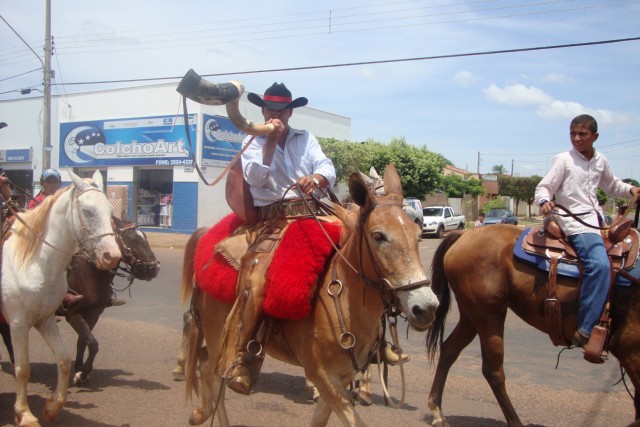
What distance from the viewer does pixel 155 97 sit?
26.4m

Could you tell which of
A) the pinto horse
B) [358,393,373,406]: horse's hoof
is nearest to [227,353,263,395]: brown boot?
[358,393,373,406]: horse's hoof

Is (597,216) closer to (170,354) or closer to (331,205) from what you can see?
(331,205)

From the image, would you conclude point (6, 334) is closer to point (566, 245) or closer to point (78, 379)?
point (78, 379)

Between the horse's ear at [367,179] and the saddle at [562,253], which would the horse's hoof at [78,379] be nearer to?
the horse's ear at [367,179]

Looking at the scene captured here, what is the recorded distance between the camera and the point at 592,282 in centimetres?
445

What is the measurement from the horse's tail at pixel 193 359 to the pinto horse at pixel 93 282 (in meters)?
1.76

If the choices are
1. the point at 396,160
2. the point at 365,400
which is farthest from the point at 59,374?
the point at 396,160

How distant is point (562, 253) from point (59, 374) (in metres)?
4.48

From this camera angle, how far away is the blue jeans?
4.41 meters

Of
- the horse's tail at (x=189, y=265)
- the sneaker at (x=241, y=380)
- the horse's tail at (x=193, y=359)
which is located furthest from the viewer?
the horse's tail at (x=189, y=265)

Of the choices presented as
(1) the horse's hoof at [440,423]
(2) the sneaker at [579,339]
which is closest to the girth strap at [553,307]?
(2) the sneaker at [579,339]

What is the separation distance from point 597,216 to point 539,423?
195cm

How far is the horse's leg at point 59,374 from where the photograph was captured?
4.73m

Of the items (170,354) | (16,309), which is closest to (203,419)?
(16,309)
